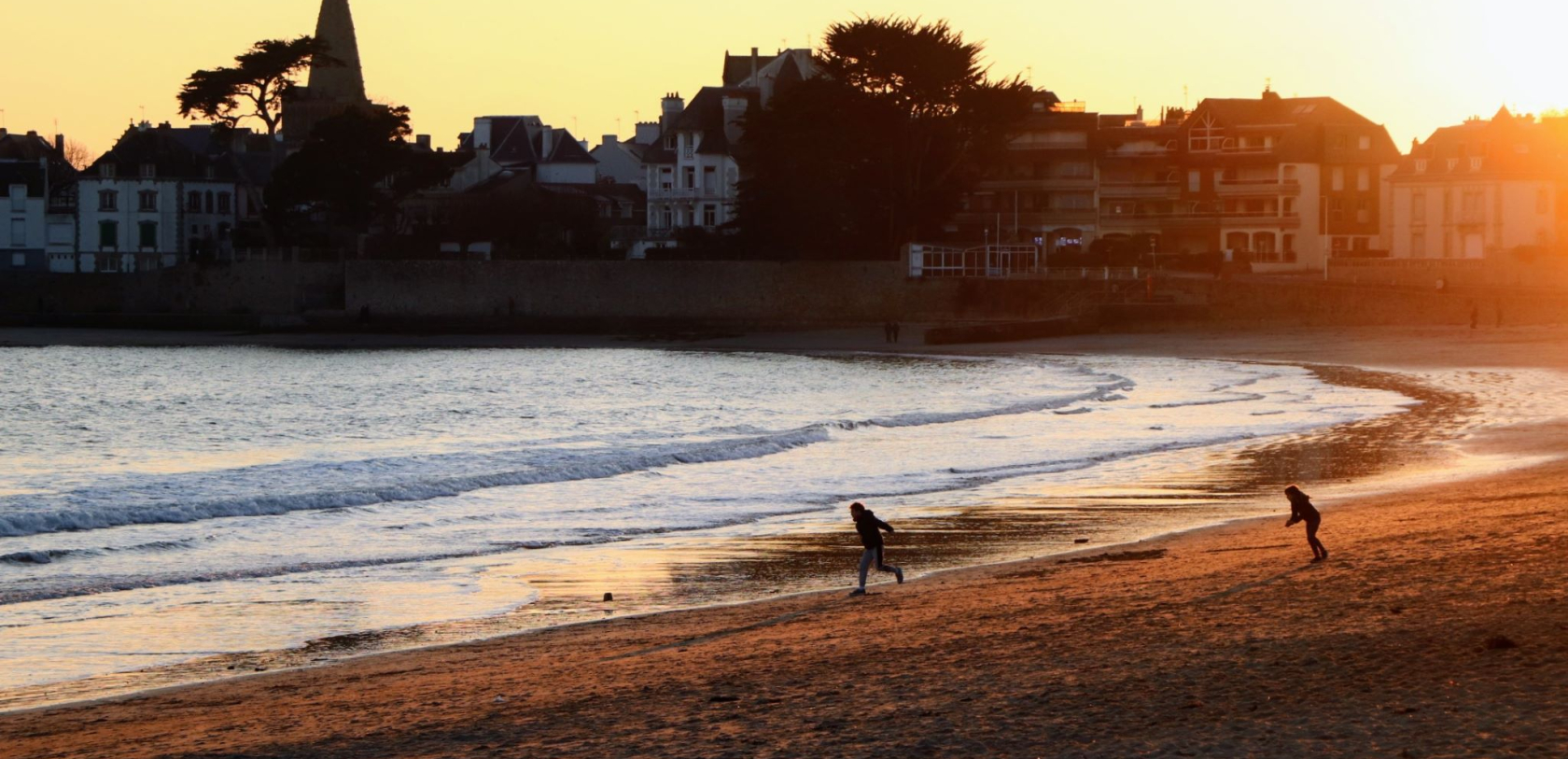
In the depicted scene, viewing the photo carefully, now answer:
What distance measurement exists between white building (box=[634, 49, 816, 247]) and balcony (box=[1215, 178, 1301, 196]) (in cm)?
1962

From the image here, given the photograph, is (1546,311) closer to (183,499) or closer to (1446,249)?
(1446,249)

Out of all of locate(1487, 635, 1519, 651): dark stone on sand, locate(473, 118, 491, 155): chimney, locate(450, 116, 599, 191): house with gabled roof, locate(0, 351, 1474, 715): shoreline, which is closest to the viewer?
locate(1487, 635, 1519, 651): dark stone on sand

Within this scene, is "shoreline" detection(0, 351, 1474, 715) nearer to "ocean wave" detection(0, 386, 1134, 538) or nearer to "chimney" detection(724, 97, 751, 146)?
"ocean wave" detection(0, 386, 1134, 538)

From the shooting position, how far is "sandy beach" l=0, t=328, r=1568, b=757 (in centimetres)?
614

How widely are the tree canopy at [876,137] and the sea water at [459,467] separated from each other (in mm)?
15767

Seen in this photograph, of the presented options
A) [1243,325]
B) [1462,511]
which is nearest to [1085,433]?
[1462,511]

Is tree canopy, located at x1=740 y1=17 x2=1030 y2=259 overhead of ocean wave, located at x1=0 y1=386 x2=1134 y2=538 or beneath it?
overhead

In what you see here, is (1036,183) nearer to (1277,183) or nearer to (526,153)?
(1277,183)

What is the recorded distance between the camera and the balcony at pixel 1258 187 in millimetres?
65562

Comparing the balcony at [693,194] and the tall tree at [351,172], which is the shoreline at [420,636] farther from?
the balcony at [693,194]

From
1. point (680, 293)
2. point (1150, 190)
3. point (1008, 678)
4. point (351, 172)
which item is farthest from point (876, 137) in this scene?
point (1008, 678)

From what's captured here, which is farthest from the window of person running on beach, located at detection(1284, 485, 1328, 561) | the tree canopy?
person running on beach, located at detection(1284, 485, 1328, 561)

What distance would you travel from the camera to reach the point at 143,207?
7431cm

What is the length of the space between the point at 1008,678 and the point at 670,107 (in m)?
77.5
